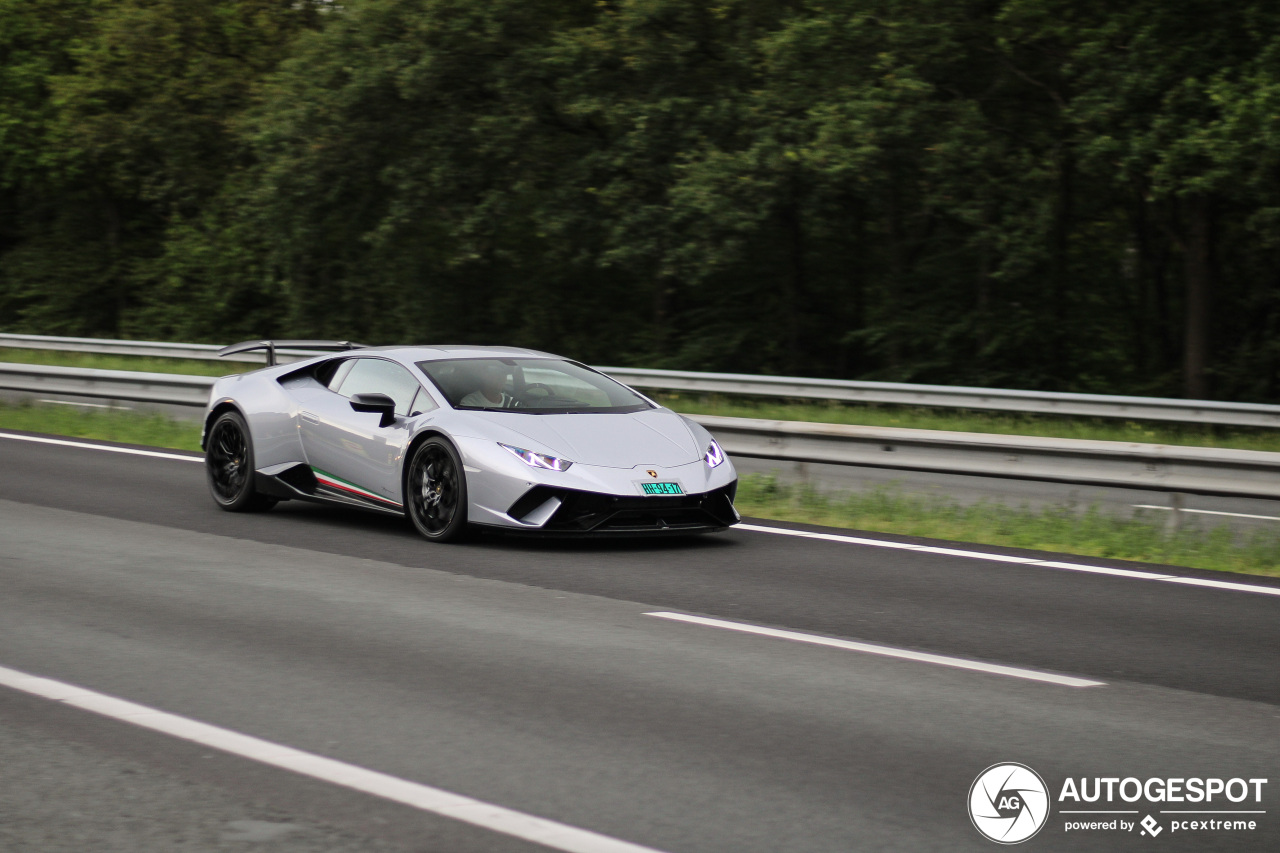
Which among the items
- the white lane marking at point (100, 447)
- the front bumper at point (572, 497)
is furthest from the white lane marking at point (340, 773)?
the white lane marking at point (100, 447)

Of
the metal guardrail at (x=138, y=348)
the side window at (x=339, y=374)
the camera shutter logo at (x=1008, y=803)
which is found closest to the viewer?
the camera shutter logo at (x=1008, y=803)

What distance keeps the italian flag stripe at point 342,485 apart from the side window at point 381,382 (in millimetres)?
549

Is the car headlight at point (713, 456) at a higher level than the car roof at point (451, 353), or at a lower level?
lower

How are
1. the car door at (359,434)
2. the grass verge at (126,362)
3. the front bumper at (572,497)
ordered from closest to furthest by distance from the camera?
1. the front bumper at (572,497)
2. the car door at (359,434)
3. the grass verge at (126,362)

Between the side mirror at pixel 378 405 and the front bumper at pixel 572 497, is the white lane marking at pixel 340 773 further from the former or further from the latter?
the side mirror at pixel 378 405

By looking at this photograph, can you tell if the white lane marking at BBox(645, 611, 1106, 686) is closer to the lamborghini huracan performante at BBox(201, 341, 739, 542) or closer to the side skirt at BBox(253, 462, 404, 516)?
the lamborghini huracan performante at BBox(201, 341, 739, 542)

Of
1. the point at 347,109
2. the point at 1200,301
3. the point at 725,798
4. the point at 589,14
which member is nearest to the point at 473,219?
the point at 347,109

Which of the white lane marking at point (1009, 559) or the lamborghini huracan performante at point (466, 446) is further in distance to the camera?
the lamborghini huracan performante at point (466, 446)

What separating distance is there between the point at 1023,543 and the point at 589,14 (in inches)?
868

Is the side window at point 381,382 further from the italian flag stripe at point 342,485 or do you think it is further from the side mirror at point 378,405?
the italian flag stripe at point 342,485

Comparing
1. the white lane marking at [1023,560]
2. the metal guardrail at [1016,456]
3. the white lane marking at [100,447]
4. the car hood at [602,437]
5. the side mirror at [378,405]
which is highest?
the side mirror at [378,405]

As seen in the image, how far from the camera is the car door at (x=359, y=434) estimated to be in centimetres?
970

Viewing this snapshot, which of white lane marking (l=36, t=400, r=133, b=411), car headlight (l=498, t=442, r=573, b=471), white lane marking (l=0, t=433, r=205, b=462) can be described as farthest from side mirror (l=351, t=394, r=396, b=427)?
white lane marking (l=36, t=400, r=133, b=411)

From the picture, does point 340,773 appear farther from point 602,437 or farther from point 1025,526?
point 1025,526
